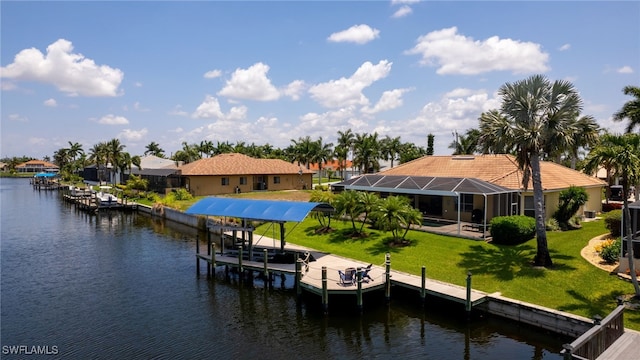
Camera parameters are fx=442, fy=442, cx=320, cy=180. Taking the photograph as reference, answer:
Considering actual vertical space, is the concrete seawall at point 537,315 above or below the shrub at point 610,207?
below

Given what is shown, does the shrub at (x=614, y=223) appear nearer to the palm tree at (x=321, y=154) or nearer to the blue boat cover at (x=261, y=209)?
A: the blue boat cover at (x=261, y=209)

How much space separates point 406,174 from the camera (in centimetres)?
4191

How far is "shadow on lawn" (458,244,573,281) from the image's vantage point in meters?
21.8

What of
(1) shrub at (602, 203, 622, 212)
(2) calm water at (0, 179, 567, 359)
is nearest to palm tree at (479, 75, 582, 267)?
(2) calm water at (0, 179, 567, 359)

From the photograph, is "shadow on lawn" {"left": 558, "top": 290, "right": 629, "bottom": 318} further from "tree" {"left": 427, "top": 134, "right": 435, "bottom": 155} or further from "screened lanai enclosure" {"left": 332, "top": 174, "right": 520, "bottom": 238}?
"tree" {"left": 427, "top": 134, "right": 435, "bottom": 155}

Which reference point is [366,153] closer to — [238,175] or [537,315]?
[238,175]

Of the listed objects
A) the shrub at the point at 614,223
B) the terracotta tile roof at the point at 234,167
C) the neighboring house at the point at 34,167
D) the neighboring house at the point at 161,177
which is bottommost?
the shrub at the point at 614,223

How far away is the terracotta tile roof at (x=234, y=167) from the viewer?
63703mm

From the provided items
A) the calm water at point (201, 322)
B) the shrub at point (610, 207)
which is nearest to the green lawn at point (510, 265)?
the calm water at point (201, 322)

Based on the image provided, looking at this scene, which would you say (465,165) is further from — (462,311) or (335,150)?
(335,150)

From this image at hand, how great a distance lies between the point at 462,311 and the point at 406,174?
2308 cm

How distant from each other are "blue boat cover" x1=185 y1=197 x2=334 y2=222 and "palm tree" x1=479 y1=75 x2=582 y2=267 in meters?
10.9

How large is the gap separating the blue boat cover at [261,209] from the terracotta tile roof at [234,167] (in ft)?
111

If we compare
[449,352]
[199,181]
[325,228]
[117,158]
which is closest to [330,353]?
[449,352]
